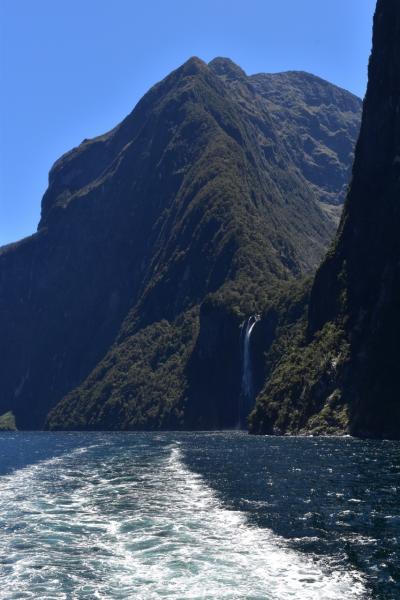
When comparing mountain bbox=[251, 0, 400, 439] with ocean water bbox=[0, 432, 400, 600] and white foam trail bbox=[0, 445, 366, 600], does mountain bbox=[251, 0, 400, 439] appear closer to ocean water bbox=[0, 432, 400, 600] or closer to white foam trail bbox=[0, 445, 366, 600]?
ocean water bbox=[0, 432, 400, 600]

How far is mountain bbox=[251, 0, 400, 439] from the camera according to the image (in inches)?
4269

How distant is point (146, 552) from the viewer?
32.8 m

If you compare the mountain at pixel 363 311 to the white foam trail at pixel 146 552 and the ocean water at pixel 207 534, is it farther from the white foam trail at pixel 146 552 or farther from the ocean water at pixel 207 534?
the white foam trail at pixel 146 552

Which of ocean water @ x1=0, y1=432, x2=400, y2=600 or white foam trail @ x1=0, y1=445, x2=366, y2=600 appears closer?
white foam trail @ x1=0, y1=445, x2=366, y2=600

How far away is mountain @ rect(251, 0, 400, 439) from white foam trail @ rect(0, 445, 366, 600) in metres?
60.0

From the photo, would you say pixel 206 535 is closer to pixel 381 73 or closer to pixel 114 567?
pixel 114 567

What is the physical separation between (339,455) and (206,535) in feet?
131

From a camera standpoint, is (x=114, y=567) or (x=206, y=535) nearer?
(x=114, y=567)

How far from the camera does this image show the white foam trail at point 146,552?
27.0m

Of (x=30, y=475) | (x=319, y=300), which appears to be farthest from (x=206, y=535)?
(x=319, y=300)

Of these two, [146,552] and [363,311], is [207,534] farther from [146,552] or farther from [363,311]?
[363,311]

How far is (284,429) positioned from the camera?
133 metres

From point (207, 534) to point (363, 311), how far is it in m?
95.0

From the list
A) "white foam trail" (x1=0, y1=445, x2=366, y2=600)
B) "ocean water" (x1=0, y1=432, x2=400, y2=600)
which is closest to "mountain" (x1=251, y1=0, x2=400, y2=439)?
"ocean water" (x1=0, y1=432, x2=400, y2=600)
